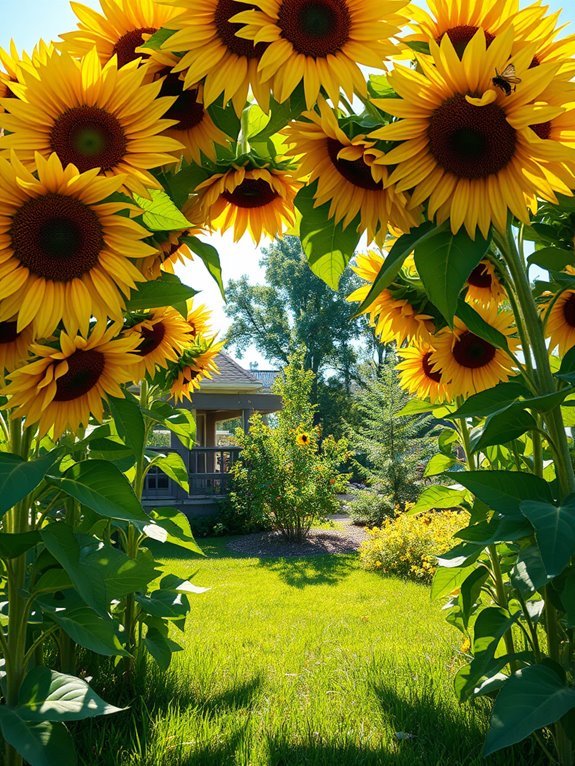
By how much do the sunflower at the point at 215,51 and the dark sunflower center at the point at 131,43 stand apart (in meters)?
0.18

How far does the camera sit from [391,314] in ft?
5.40

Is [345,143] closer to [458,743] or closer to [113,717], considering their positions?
[458,743]

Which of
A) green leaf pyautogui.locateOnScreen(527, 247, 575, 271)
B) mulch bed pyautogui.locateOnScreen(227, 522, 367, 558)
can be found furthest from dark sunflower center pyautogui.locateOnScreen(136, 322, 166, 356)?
mulch bed pyautogui.locateOnScreen(227, 522, 367, 558)

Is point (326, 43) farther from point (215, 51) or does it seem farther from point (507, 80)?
point (507, 80)

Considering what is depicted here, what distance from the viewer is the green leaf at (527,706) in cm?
120

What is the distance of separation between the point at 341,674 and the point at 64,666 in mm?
1595

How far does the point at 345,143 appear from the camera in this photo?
1.06 metres

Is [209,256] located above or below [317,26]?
below

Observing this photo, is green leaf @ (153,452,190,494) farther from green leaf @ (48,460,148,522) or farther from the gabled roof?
the gabled roof

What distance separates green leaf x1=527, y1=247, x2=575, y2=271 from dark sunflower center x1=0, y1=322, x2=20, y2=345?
1171 mm

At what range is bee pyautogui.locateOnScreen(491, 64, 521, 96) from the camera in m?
0.88

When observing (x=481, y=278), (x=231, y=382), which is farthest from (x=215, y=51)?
(x=231, y=382)

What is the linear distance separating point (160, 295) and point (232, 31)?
47cm

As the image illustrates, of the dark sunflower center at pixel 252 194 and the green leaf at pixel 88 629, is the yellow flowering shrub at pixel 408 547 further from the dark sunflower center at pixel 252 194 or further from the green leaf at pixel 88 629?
the dark sunflower center at pixel 252 194
